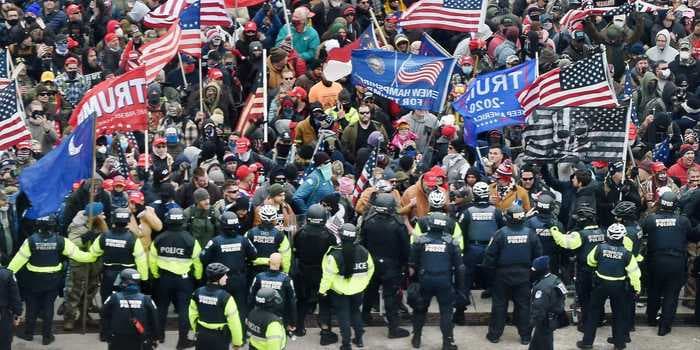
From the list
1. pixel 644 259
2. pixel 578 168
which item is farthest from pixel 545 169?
pixel 644 259

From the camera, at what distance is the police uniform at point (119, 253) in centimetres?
2450

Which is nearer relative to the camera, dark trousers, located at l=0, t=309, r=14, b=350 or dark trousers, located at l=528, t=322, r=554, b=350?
dark trousers, located at l=528, t=322, r=554, b=350

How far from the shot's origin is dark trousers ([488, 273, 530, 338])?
2522 cm

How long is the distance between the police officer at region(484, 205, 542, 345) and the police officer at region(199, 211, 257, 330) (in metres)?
3.33

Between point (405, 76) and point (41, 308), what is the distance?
7188mm

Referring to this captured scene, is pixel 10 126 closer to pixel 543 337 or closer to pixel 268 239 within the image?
pixel 268 239

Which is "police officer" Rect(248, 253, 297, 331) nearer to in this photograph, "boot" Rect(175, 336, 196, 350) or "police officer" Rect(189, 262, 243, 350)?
"police officer" Rect(189, 262, 243, 350)

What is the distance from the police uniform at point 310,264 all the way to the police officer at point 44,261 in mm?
Result: 2838

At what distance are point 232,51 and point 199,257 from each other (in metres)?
8.20

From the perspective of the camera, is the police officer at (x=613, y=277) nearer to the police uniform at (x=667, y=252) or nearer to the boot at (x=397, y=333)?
the police uniform at (x=667, y=252)

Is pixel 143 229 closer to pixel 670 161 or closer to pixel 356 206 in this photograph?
pixel 356 206

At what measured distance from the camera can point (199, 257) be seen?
24.6m

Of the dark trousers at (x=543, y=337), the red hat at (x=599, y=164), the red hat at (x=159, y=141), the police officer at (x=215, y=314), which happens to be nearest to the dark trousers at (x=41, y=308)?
the police officer at (x=215, y=314)

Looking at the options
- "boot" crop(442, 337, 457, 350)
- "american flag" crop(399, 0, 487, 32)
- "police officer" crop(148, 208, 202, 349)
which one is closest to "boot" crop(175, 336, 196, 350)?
"police officer" crop(148, 208, 202, 349)
